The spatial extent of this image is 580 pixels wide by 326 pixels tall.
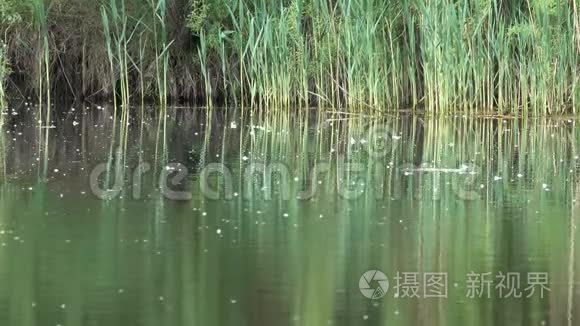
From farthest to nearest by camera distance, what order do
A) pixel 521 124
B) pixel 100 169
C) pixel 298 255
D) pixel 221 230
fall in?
pixel 521 124 → pixel 100 169 → pixel 221 230 → pixel 298 255

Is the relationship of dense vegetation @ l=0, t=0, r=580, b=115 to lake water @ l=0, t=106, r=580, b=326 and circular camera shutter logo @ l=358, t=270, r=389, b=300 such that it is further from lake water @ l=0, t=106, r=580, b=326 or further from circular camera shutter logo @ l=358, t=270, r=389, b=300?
circular camera shutter logo @ l=358, t=270, r=389, b=300

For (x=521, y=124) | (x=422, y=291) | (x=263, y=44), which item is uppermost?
(x=263, y=44)

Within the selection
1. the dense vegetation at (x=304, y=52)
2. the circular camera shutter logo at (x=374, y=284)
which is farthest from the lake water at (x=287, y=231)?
the dense vegetation at (x=304, y=52)

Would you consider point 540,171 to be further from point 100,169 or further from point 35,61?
point 35,61

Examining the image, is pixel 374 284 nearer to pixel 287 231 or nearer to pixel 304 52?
pixel 287 231

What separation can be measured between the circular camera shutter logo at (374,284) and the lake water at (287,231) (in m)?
0.01

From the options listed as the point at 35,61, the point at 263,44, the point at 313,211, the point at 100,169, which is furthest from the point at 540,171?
the point at 35,61

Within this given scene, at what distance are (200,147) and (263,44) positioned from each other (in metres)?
4.33

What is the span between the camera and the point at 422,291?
6.00m

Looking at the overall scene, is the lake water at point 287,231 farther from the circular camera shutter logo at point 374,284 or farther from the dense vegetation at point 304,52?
the dense vegetation at point 304,52

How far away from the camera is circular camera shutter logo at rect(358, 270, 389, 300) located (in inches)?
233

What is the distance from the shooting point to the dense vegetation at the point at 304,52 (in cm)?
1514

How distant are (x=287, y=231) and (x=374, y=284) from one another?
55.7 inches

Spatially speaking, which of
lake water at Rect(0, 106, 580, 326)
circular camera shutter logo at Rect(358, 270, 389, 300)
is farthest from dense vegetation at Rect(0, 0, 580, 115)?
circular camera shutter logo at Rect(358, 270, 389, 300)
